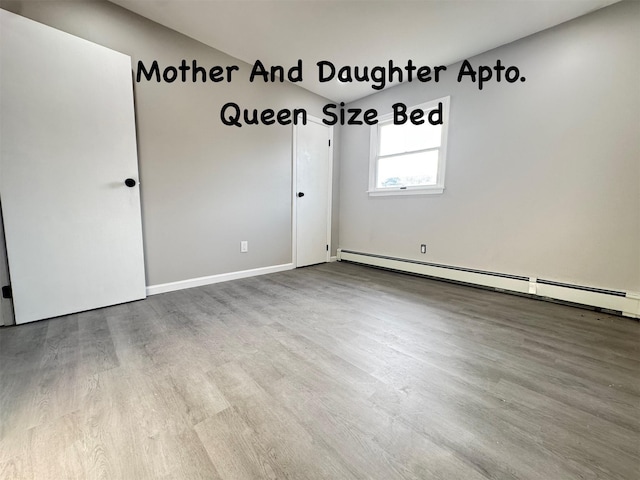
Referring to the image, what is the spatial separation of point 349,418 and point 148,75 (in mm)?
2967

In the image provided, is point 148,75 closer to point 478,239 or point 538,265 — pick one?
point 478,239

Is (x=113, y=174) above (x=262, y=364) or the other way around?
above

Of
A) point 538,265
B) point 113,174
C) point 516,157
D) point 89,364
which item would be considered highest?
point 516,157

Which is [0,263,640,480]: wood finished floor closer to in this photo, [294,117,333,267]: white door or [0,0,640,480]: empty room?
[0,0,640,480]: empty room

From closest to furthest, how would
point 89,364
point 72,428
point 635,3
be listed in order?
point 72,428 < point 89,364 < point 635,3

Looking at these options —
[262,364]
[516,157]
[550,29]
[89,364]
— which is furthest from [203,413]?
[550,29]

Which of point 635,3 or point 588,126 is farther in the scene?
point 588,126

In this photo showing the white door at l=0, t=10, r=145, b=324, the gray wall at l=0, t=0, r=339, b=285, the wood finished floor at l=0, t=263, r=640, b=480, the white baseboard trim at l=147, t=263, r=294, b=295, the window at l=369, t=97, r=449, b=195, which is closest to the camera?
the wood finished floor at l=0, t=263, r=640, b=480

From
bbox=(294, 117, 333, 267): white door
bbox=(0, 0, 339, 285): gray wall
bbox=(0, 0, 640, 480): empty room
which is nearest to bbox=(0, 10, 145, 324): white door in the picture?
bbox=(0, 0, 640, 480): empty room

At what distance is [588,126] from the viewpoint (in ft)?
6.82

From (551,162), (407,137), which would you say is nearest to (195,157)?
(407,137)

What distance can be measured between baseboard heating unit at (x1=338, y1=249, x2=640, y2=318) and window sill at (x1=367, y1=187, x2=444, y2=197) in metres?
0.86

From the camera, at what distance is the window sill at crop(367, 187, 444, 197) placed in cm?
298

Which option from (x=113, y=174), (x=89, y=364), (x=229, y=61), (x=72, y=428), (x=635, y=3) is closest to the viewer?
(x=72, y=428)
